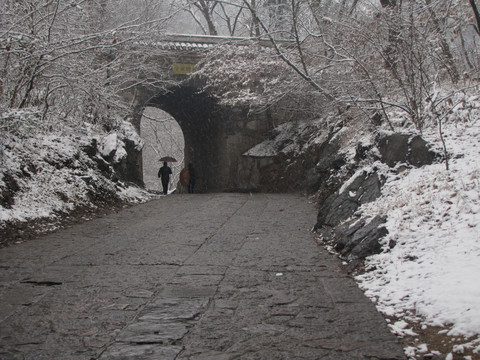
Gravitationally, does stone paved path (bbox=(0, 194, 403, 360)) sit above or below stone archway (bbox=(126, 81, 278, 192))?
below

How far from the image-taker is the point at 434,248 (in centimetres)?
405

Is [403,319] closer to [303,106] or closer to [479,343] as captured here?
[479,343]

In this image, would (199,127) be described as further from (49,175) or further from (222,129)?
(49,175)

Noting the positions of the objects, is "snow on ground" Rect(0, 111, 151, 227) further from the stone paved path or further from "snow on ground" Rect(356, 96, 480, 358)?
"snow on ground" Rect(356, 96, 480, 358)

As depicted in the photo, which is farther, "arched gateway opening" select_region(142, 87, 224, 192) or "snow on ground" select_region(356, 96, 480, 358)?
"arched gateway opening" select_region(142, 87, 224, 192)

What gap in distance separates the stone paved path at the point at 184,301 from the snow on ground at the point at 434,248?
0.98ft

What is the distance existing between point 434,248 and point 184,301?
2.28 m

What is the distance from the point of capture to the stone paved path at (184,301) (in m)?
2.92

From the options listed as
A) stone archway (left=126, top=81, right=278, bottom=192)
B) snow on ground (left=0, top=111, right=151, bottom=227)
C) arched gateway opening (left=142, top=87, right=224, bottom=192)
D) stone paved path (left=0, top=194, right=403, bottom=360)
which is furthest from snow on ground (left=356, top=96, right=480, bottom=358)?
arched gateway opening (left=142, top=87, right=224, bottom=192)

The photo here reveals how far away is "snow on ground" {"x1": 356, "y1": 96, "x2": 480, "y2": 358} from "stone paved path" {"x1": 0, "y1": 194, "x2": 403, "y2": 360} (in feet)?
0.98

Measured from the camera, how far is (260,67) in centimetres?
1410

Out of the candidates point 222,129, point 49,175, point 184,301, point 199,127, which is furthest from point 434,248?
point 199,127

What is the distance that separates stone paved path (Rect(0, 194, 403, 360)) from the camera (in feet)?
9.58

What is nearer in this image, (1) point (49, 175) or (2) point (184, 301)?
(2) point (184, 301)
